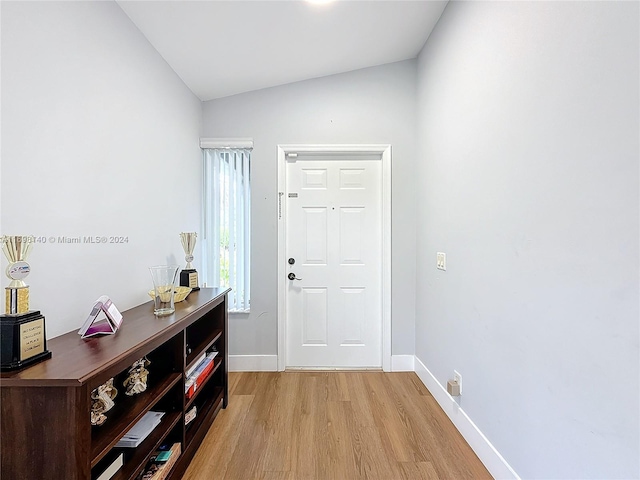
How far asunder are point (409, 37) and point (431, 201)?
1284 millimetres

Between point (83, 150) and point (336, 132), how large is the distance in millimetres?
1889

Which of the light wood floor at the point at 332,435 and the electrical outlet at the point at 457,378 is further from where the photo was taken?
the electrical outlet at the point at 457,378

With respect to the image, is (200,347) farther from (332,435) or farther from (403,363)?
(403,363)

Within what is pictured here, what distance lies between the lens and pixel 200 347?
185 centimetres

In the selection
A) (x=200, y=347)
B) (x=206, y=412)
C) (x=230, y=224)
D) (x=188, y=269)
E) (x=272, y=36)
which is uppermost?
(x=272, y=36)

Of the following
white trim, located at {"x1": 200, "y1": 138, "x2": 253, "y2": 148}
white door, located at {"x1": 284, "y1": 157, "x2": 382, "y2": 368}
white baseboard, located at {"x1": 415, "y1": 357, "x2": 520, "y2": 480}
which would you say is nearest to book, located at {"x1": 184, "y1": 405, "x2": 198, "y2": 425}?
white door, located at {"x1": 284, "y1": 157, "x2": 382, "y2": 368}

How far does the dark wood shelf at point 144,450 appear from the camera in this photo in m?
1.19

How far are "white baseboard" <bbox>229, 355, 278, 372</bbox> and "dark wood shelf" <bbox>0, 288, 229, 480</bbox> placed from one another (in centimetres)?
92

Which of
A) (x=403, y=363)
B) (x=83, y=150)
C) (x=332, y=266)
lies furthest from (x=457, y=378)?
(x=83, y=150)

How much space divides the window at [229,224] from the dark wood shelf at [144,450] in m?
1.28

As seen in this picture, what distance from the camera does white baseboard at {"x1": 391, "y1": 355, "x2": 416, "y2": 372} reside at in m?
2.70

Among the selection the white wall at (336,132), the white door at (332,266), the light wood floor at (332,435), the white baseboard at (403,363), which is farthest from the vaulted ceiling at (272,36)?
the white baseboard at (403,363)

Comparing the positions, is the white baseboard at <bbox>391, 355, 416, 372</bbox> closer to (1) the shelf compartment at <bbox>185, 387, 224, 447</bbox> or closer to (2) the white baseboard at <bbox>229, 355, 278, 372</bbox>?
(2) the white baseboard at <bbox>229, 355, 278, 372</bbox>

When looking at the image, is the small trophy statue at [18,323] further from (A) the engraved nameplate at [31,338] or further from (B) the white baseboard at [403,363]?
(B) the white baseboard at [403,363]
